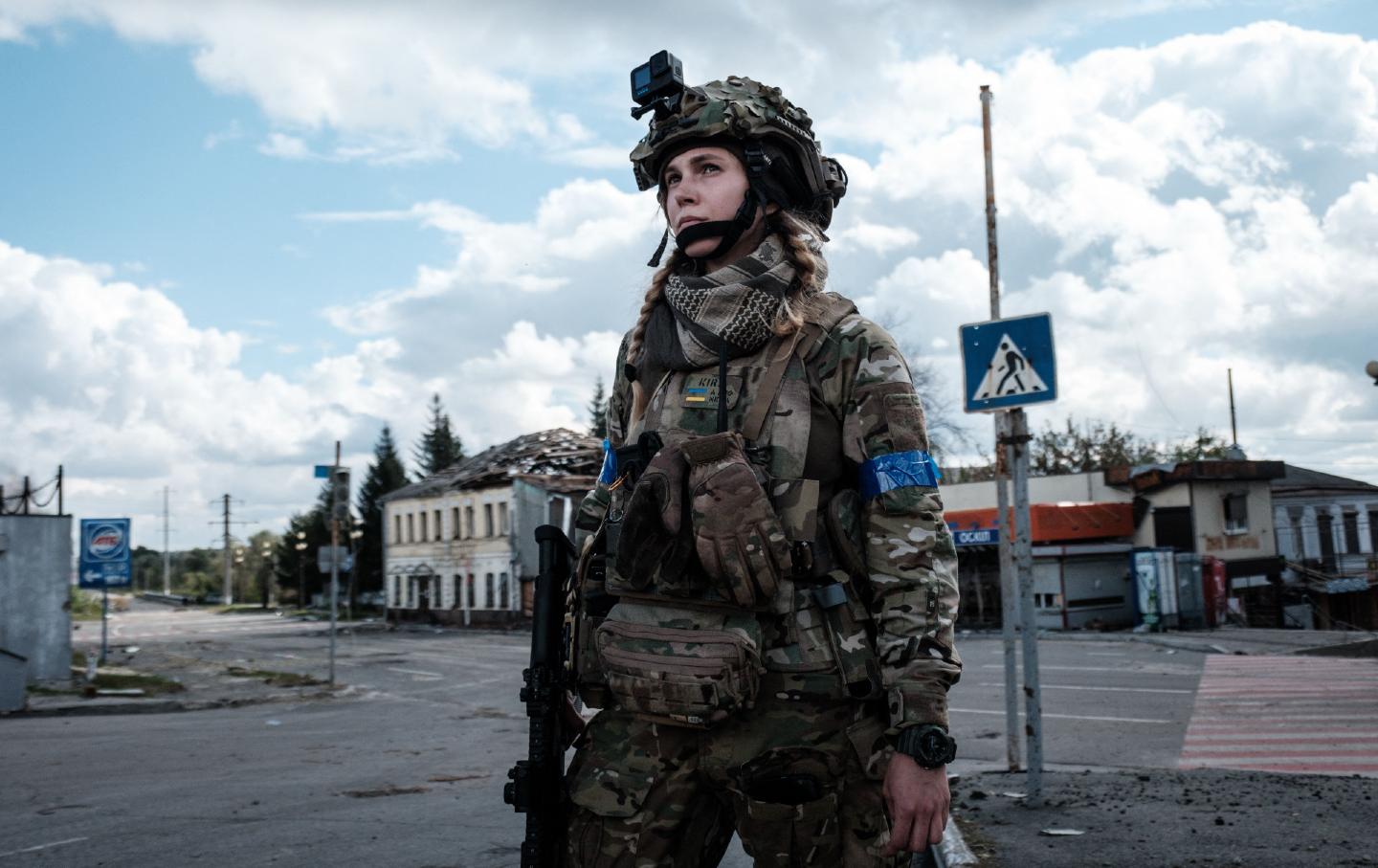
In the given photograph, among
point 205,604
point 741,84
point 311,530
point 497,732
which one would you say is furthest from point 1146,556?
point 205,604

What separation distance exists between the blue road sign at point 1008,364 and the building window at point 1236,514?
28.4 meters

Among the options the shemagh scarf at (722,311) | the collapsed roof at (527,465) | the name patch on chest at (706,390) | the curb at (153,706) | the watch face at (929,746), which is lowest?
the curb at (153,706)

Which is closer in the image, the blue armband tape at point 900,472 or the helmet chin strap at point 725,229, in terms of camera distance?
the blue armband tape at point 900,472

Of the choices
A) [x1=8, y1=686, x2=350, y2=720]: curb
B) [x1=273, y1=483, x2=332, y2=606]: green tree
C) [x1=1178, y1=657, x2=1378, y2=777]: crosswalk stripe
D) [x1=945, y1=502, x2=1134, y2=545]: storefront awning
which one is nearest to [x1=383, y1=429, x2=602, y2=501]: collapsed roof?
[x1=273, y1=483, x2=332, y2=606]: green tree

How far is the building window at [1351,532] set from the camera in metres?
49.3

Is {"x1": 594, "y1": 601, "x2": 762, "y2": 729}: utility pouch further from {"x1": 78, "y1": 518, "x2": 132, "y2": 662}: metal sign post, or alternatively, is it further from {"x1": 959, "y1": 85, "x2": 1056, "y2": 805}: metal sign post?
{"x1": 78, "y1": 518, "x2": 132, "y2": 662}: metal sign post

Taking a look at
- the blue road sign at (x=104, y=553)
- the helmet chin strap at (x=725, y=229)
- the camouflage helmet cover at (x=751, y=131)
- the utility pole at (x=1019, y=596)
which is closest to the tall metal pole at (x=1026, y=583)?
the utility pole at (x=1019, y=596)

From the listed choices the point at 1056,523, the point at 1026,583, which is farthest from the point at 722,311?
the point at 1056,523

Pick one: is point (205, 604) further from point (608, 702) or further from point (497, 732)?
point (608, 702)

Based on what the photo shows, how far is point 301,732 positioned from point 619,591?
11060mm

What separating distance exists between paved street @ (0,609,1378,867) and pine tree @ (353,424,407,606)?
47.3m

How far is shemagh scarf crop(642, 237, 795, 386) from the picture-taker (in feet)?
8.09

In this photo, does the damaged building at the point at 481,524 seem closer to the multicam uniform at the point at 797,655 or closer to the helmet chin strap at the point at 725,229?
the helmet chin strap at the point at 725,229

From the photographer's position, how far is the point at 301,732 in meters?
12.2
